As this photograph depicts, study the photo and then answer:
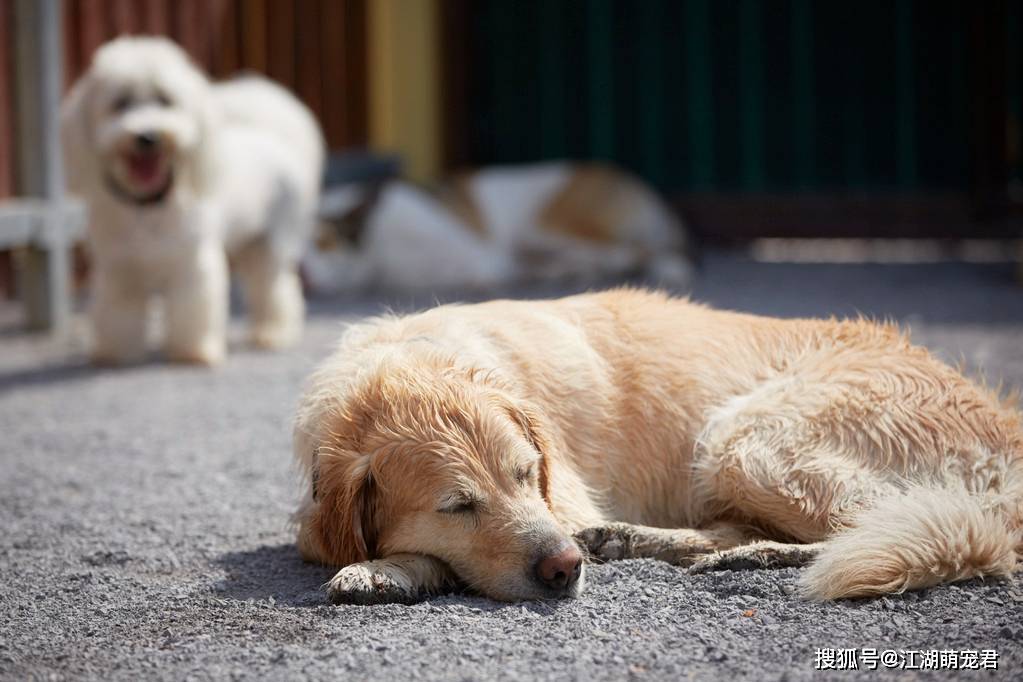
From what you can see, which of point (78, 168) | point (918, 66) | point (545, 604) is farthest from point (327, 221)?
point (545, 604)

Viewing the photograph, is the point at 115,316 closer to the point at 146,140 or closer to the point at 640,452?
the point at 146,140

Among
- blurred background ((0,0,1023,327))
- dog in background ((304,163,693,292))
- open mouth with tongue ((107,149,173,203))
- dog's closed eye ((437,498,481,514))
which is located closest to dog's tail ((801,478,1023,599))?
dog's closed eye ((437,498,481,514))

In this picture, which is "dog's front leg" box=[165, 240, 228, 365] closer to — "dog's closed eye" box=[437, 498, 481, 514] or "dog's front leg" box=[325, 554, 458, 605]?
"dog's front leg" box=[325, 554, 458, 605]

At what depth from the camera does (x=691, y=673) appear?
8.38ft

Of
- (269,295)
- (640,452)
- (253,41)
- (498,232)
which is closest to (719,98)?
(498,232)

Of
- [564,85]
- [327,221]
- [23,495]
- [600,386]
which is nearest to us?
[600,386]

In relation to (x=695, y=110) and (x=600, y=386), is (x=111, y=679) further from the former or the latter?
(x=695, y=110)

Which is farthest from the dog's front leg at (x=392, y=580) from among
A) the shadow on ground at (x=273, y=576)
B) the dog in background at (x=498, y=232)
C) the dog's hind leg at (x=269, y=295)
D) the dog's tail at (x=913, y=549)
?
the dog in background at (x=498, y=232)

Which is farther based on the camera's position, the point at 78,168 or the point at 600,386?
the point at 78,168

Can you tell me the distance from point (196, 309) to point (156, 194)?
2.09 feet

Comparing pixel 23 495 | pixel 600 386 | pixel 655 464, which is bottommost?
pixel 23 495

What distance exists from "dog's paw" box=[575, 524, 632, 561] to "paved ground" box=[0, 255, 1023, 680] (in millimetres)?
83

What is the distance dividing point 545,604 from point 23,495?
2.19 meters

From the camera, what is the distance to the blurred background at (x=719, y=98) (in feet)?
34.1
